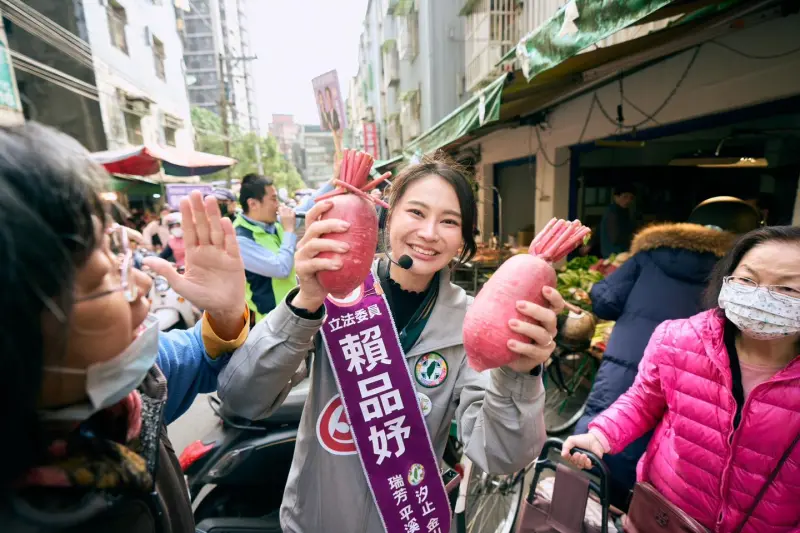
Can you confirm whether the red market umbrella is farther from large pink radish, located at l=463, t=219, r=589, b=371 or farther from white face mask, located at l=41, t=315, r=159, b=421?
large pink radish, located at l=463, t=219, r=589, b=371

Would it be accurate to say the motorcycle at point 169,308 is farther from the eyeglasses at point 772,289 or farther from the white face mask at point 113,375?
the eyeglasses at point 772,289

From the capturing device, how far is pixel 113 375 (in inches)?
30.7

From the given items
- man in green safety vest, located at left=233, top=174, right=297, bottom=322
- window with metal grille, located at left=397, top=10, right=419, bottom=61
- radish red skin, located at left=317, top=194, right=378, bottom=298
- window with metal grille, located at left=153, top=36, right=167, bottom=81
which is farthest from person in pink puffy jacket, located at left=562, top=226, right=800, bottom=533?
window with metal grille, located at left=153, top=36, right=167, bottom=81

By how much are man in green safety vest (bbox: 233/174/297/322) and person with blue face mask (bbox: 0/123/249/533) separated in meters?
2.46

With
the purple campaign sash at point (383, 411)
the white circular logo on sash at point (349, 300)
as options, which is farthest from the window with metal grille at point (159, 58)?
the purple campaign sash at point (383, 411)

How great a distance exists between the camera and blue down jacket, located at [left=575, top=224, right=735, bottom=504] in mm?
2490

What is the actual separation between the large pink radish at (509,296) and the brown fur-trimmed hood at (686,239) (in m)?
1.84

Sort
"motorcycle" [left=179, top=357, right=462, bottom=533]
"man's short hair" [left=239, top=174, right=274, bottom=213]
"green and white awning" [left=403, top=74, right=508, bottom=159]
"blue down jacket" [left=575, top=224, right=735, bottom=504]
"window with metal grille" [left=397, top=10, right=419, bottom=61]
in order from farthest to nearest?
"window with metal grille" [left=397, top=10, right=419, bottom=61]
"green and white awning" [left=403, top=74, right=508, bottom=159]
"man's short hair" [left=239, top=174, right=274, bottom=213]
"blue down jacket" [left=575, top=224, right=735, bottom=504]
"motorcycle" [left=179, top=357, right=462, bottom=533]

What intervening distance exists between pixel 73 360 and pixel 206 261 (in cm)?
42

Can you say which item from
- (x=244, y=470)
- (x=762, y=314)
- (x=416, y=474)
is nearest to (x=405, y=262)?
(x=416, y=474)

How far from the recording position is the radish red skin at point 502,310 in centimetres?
103

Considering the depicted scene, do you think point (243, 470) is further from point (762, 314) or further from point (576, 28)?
point (576, 28)

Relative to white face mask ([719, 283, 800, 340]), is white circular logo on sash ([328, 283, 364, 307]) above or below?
above

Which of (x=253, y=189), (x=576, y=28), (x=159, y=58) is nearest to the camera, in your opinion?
(x=576, y=28)
